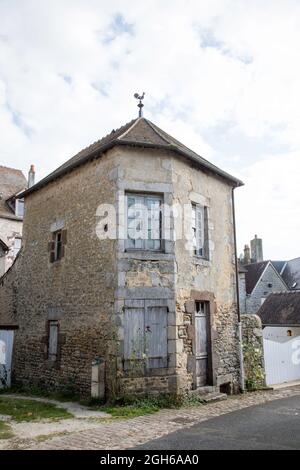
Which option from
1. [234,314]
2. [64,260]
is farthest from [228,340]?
[64,260]

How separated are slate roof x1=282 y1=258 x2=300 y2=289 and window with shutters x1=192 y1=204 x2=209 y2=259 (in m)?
24.3

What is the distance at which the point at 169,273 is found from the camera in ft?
31.1

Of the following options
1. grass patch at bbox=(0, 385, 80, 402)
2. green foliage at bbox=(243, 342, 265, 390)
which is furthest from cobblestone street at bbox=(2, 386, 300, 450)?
grass patch at bbox=(0, 385, 80, 402)

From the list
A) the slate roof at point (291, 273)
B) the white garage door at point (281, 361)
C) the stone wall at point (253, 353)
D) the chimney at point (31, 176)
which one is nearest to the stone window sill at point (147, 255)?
the stone wall at point (253, 353)

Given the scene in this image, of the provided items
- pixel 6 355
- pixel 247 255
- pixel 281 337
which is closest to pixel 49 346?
pixel 6 355

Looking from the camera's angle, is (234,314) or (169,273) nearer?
(169,273)

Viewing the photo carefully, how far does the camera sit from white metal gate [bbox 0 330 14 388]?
12.5 m

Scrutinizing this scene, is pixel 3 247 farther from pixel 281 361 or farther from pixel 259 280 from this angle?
pixel 259 280

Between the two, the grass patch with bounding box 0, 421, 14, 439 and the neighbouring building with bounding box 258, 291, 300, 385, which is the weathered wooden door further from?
the grass patch with bounding box 0, 421, 14, 439

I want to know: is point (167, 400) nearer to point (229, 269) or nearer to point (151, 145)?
point (229, 269)

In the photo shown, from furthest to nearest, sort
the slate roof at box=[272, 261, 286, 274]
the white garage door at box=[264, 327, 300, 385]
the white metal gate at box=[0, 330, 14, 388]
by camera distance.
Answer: the slate roof at box=[272, 261, 286, 274], the white garage door at box=[264, 327, 300, 385], the white metal gate at box=[0, 330, 14, 388]

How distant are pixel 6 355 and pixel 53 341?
7.92ft

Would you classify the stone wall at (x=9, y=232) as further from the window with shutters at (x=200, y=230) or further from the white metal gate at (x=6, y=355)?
the window with shutters at (x=200, y=230)
